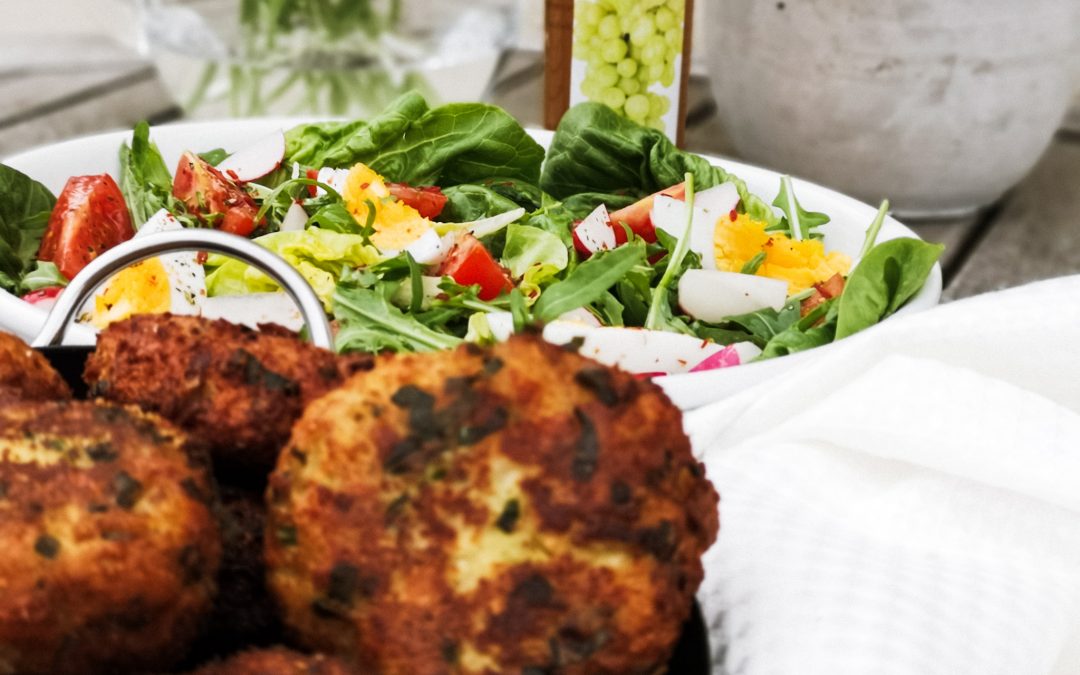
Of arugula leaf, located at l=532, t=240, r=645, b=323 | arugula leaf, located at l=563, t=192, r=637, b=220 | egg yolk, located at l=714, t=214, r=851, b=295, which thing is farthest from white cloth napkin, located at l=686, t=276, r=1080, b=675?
arugula leaf, located at l=563, t=192, r=637, b=220

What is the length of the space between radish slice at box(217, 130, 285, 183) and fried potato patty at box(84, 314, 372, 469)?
0.96 m

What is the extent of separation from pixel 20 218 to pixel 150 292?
12.5 inches

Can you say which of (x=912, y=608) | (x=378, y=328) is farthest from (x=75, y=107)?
(x=912, y=608)

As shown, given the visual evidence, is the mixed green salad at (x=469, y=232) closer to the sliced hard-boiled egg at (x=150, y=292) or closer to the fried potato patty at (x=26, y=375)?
the sliced hard-boiled egg at (x=150, y=292)

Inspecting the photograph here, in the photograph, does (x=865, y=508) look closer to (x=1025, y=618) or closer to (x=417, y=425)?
(x=1025, y=618)

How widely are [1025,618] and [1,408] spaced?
52 cm

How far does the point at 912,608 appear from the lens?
0.62m

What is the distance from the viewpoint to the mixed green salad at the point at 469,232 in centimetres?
117

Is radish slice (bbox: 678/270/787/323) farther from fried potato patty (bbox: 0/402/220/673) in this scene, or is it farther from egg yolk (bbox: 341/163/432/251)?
fried potato patty (bbox: 0/402/220/673)

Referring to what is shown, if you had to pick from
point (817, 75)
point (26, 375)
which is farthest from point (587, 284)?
point (817, 75)

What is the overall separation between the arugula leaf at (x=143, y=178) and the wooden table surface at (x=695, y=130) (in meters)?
0.72

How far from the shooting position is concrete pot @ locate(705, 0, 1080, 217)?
5.55 ft

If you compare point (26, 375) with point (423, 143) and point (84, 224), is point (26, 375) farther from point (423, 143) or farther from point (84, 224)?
point (423, 143)

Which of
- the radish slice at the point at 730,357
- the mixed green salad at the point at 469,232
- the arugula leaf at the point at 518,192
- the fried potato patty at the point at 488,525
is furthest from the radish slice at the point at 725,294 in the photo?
the fried potato patty at the point at 488,525
